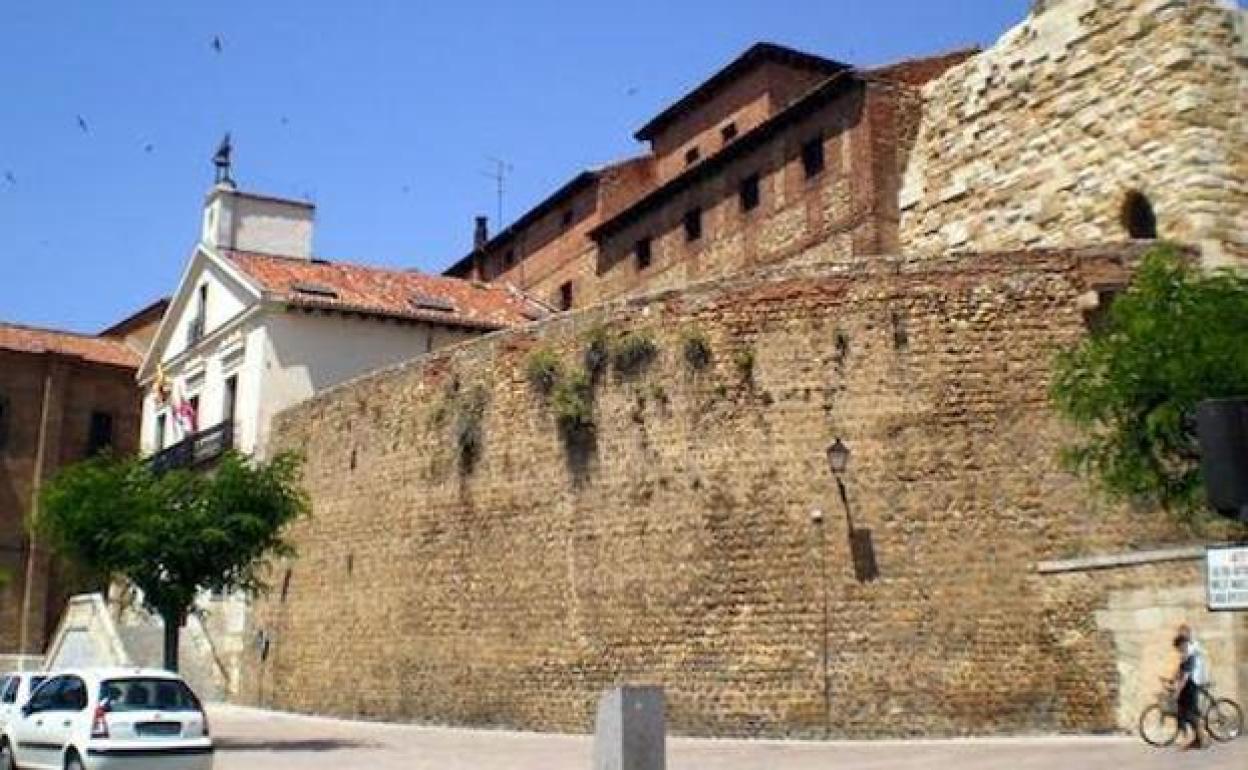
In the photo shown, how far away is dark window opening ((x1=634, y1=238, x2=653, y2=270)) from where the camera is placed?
38094 millimetres

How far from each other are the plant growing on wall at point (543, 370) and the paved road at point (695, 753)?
5.73 metres

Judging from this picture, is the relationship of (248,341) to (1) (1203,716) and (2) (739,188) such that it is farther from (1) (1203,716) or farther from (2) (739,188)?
Answer: (1) (1203,716)

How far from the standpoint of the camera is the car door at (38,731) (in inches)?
630

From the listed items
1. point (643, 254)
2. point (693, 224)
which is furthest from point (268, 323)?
point (693, 224)

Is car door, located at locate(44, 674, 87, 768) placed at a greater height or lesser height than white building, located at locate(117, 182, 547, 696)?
lesser

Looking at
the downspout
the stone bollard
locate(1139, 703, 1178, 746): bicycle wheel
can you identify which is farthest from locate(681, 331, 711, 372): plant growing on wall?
the downspout

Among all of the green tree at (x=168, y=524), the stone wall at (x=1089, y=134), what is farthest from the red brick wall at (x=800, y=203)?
the green tree at (x=168, y=524)

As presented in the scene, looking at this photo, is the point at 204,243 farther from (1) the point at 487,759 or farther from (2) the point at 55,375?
(1) the point at 487,759

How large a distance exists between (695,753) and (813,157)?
16929mm

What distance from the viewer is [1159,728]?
53.9 ft

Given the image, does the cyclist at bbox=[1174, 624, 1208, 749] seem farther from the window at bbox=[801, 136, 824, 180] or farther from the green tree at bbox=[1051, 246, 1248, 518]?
the window at bbox=[801, 136, 824, 180]

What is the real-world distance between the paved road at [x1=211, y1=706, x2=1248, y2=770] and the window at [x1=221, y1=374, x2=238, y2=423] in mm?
13541

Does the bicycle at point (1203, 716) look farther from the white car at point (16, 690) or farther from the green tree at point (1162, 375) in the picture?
the white car at point (16, 690)

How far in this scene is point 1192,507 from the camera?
50.3ft
